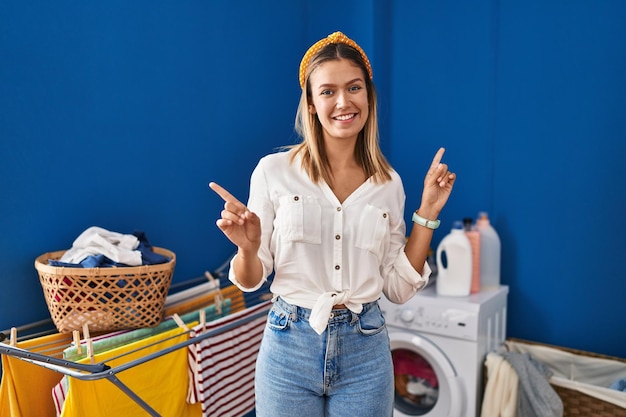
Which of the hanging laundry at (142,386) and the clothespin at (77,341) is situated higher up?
the clothespin at (77,341)

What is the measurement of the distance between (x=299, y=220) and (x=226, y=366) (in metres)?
0.91

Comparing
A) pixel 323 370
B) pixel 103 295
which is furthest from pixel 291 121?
pixel 323 370

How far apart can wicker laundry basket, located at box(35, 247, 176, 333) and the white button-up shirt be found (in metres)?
0.54

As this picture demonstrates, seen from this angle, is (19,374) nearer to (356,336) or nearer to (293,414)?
(293,414)

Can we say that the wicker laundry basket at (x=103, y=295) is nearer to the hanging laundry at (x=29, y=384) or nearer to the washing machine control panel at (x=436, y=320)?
the hanging laundry at (x=29, y=384)

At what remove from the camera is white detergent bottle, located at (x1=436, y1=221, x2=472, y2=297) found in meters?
2.53

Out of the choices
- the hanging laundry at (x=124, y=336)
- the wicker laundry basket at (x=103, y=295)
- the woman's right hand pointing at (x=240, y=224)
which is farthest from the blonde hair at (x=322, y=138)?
the hanging laundry at (x=124, y=336)

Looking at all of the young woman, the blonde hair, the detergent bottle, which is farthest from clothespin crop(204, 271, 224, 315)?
the detergent bottle

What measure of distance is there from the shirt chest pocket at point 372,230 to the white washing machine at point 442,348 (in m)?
1.21

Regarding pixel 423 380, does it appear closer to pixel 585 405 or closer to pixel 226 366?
pixel 585 405

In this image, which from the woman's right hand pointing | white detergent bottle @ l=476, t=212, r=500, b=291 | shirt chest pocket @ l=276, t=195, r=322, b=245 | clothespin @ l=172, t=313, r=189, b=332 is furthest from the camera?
white detergent bottle @ l=476, t=212, r=500, b=291

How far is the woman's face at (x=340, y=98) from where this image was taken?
1.31 meters

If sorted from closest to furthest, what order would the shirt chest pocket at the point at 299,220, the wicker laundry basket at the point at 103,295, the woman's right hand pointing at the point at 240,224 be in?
the woman's right hand pointing at the point at 240,224 → the shirt chest pocket at the point at 299,220 → the wicker laundry basket at the point at 103,295

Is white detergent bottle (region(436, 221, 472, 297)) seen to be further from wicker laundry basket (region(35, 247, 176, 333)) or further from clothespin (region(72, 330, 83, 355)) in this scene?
clothespin (region(72, 330, 83, 355))
